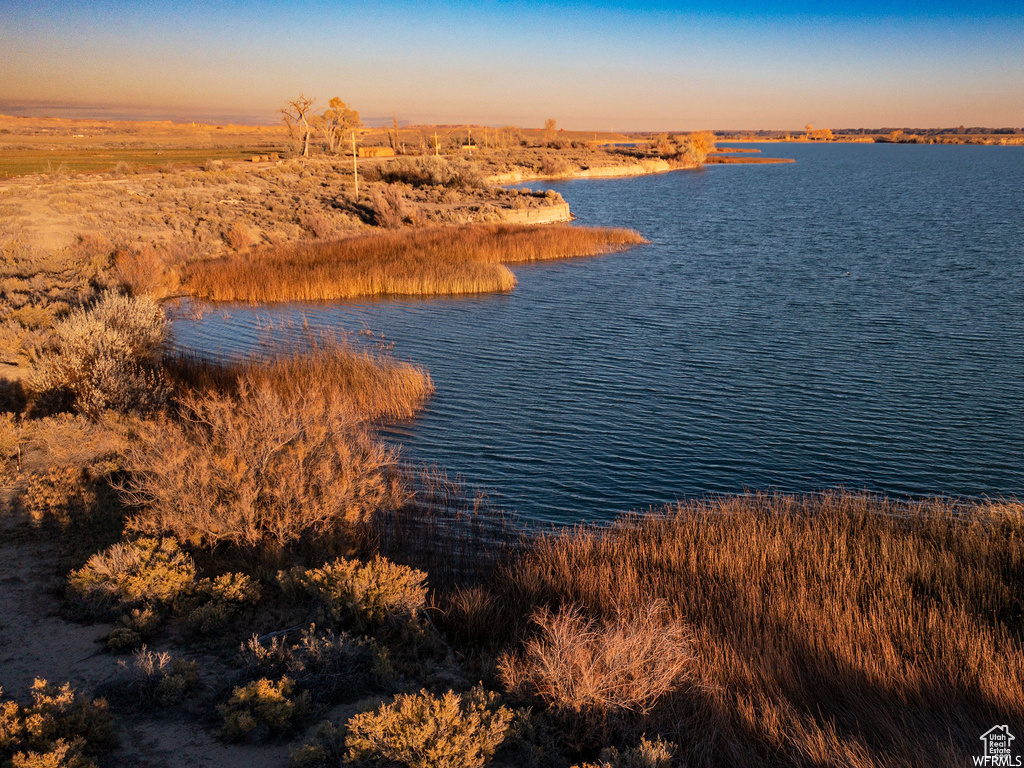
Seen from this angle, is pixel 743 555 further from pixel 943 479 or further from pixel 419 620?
pixel 943 479

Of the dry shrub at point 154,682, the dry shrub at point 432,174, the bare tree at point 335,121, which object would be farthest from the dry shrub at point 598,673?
the bare tree at point 335,121

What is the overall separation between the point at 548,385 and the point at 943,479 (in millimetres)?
6323

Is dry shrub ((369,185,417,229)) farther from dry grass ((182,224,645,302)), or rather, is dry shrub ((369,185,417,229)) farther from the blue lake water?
the blue lake water

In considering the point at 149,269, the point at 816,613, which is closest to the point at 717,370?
the point at 816,613

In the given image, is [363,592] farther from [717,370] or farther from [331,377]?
[717,370]

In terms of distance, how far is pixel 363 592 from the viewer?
5.03 m

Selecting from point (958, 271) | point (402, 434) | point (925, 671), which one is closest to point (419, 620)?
point (925, 671)

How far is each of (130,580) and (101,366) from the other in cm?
552

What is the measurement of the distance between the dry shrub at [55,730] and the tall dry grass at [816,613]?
2.42 meters

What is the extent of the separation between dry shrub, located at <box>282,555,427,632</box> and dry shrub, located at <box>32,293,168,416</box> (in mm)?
5314

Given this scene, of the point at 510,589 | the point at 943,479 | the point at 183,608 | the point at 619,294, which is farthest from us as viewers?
the point at 619,294

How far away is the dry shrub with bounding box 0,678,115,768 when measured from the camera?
3319 mm

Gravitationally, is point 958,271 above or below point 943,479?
above

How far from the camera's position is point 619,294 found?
67.8 feet
